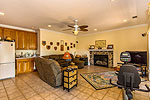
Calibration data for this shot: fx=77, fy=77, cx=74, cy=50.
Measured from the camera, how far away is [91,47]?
6.59m

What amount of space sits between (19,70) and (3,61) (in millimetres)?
945

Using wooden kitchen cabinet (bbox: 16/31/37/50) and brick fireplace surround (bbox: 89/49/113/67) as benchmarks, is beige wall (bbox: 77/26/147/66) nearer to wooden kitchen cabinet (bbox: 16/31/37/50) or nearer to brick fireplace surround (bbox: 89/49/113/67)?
brick fireplace surround (bbox: 89/49/113/67)

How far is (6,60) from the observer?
3742 millimetres

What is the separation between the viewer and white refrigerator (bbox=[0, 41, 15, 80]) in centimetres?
363

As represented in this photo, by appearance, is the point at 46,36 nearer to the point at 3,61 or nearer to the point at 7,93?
the point at 3,61

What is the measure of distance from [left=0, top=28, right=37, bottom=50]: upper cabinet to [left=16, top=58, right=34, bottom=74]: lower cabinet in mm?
817

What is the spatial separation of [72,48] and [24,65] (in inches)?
160

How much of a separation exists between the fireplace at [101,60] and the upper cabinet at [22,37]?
15.8 feet

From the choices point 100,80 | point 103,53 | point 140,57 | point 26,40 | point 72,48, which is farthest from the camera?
point 72,48

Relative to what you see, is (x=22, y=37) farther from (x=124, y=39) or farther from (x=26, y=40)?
(x=124, y=39)

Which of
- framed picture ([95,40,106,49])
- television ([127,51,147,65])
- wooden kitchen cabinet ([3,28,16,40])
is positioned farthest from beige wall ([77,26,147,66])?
wooden kitchen cabinet ([3,28,16,40])

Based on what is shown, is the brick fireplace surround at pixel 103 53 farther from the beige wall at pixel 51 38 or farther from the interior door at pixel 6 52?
the interior door at pixel 6 52

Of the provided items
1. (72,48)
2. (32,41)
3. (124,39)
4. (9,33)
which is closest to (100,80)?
(124,39)

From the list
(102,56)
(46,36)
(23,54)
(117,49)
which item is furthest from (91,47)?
(23,54)
